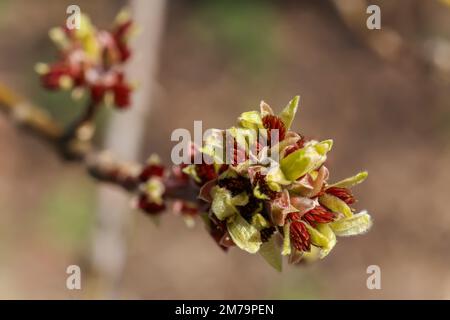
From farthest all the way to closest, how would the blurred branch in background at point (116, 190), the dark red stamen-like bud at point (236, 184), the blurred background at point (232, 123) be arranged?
the blurred background at point (232, 123) < the blurred branch in background at point (116, 190) < the dark red stamen-like bud at point (236, 184)

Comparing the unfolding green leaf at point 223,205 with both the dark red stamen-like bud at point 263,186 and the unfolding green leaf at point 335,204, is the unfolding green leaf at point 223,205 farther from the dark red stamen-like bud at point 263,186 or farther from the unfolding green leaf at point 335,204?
the unfolding green leaf at point 335,204

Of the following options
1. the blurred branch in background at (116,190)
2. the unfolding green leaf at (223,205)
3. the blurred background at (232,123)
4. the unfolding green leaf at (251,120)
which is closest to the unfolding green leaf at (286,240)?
the unfolding green leaf at (223,205)

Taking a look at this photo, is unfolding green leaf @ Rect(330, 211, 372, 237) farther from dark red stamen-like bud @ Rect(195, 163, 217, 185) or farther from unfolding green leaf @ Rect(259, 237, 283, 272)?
dark red stamen-like bud @ Rect(195, 163, 217, 185)

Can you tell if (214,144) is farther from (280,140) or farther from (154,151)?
(154,151)

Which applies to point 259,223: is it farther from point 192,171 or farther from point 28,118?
point 28,118

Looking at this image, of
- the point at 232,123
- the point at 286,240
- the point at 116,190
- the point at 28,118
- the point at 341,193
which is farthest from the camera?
the point at 232,123

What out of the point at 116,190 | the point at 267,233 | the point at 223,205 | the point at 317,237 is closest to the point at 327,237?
the point at 317,237
